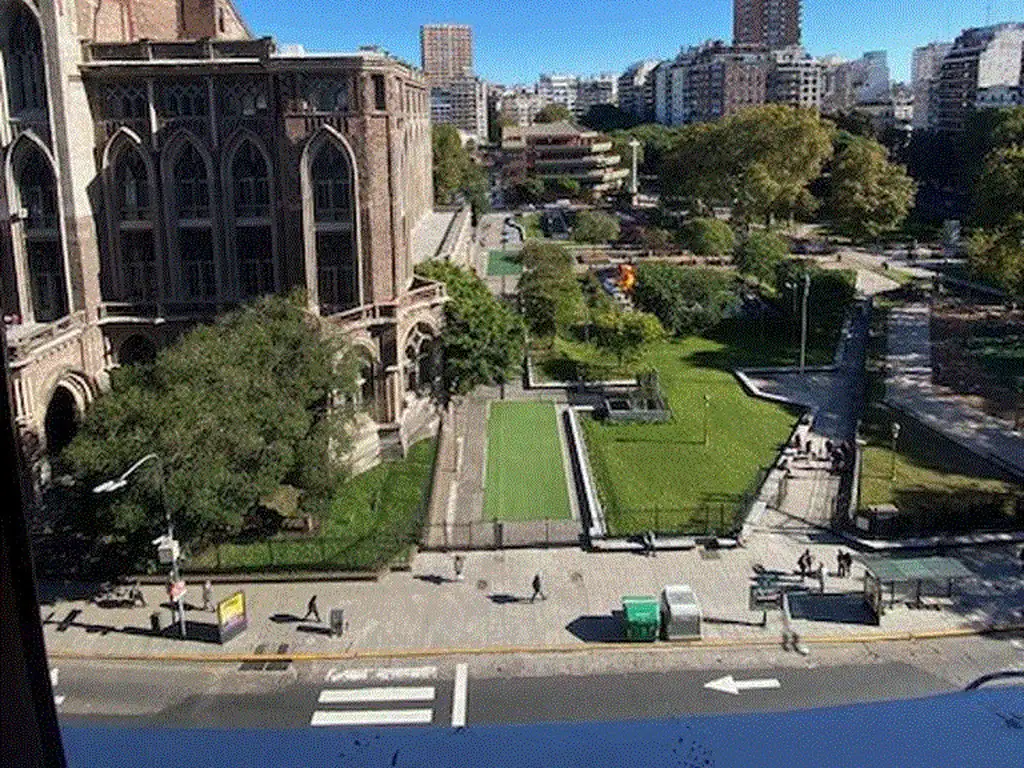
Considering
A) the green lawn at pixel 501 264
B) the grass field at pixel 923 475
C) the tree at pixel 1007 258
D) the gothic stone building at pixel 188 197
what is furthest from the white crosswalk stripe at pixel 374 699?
the green lawn at pixel 501 264

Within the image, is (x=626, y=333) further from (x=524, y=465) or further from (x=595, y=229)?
(x=595, y=229)

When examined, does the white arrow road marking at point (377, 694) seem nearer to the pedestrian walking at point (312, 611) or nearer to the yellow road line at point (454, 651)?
the yellow road line at point (454, 651)

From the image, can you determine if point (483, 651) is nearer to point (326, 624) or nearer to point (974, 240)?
point (326, 624)

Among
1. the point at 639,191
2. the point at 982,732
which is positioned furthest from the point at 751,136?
the point at 982,732

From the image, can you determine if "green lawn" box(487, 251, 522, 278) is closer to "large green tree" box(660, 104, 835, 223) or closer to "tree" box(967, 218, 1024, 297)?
"large green tree" box(660, 104, 835, 223)

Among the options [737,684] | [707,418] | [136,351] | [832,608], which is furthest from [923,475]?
[136,351]

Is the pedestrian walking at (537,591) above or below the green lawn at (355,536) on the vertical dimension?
below

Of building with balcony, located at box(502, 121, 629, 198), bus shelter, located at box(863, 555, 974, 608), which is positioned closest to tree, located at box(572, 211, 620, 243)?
building with balcony, located at box(502, 121, 629, 198)
